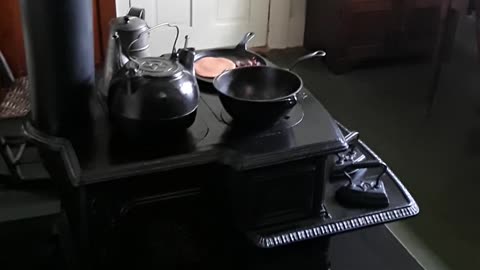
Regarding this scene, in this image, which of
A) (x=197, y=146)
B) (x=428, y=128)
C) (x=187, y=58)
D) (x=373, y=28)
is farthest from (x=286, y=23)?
(x=197, y=146)

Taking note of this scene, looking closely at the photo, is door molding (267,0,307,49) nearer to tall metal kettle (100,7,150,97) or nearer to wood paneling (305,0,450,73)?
wood paneling (305,0,450,73)

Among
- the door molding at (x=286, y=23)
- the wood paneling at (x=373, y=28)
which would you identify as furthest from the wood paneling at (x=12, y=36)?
the wood paneling at (x=373, y=28)

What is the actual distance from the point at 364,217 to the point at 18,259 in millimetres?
858

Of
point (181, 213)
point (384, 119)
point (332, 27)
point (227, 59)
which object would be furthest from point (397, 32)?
point (181, 213)

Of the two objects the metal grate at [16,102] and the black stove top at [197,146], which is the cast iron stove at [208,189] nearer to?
the black stove top at [197,146]

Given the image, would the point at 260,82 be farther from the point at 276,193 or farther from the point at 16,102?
the point at 16,102

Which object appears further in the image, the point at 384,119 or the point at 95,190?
the point at 384,119

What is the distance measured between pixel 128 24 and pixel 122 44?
5 cm

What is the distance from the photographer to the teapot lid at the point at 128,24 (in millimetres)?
1552

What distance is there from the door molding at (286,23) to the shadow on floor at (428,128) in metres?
0.05

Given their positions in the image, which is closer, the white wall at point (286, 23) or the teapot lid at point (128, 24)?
the teapot lid at point (128, 24)

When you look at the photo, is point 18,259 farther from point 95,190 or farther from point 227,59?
point 227,59

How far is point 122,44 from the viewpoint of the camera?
1.56m

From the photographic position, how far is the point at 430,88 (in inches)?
115
